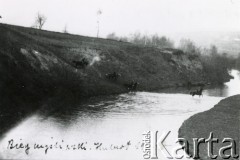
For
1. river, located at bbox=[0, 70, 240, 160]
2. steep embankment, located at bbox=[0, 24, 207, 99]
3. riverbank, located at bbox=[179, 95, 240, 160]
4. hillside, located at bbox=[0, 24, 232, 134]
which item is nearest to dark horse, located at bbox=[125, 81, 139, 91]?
hillside, located at bbox=[0, 24, 232, 134]

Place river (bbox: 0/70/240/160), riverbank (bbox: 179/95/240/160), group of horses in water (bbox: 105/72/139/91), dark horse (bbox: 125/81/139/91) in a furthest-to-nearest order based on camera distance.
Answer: dark horse (bbox: 125/81/139/91), group of horses in water (bbox: 105/72/139/91), riverbank (bbox: 179/95/240/160), river (bbox: 0/70/240/160)

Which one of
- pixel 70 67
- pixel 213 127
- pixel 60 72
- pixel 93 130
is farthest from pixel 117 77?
pixel 93 130

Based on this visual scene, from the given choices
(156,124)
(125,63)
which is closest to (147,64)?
(125,63)

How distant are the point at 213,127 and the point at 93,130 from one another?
10587mm

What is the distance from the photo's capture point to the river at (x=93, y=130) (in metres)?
21.0

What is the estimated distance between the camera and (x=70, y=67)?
46.5 metres

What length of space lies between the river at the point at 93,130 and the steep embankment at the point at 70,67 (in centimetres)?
355

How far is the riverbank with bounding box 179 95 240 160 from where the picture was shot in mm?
24106

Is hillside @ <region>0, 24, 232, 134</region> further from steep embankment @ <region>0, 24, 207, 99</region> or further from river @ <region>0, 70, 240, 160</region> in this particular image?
river @ <region>0, 70, 240, 160</region>

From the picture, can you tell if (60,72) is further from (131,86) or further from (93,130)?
(93,130)

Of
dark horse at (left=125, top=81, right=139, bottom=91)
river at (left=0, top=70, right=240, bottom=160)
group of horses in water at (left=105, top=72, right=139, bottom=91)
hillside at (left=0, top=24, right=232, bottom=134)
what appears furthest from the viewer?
dark horse at (left=125, top=81, right=139, bottom=91)

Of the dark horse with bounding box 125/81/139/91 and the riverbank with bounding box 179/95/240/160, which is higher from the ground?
the dark horse with bounding box 125/81/139/91

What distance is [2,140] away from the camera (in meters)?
21.6

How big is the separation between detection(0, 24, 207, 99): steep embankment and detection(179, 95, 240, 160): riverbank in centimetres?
1480
